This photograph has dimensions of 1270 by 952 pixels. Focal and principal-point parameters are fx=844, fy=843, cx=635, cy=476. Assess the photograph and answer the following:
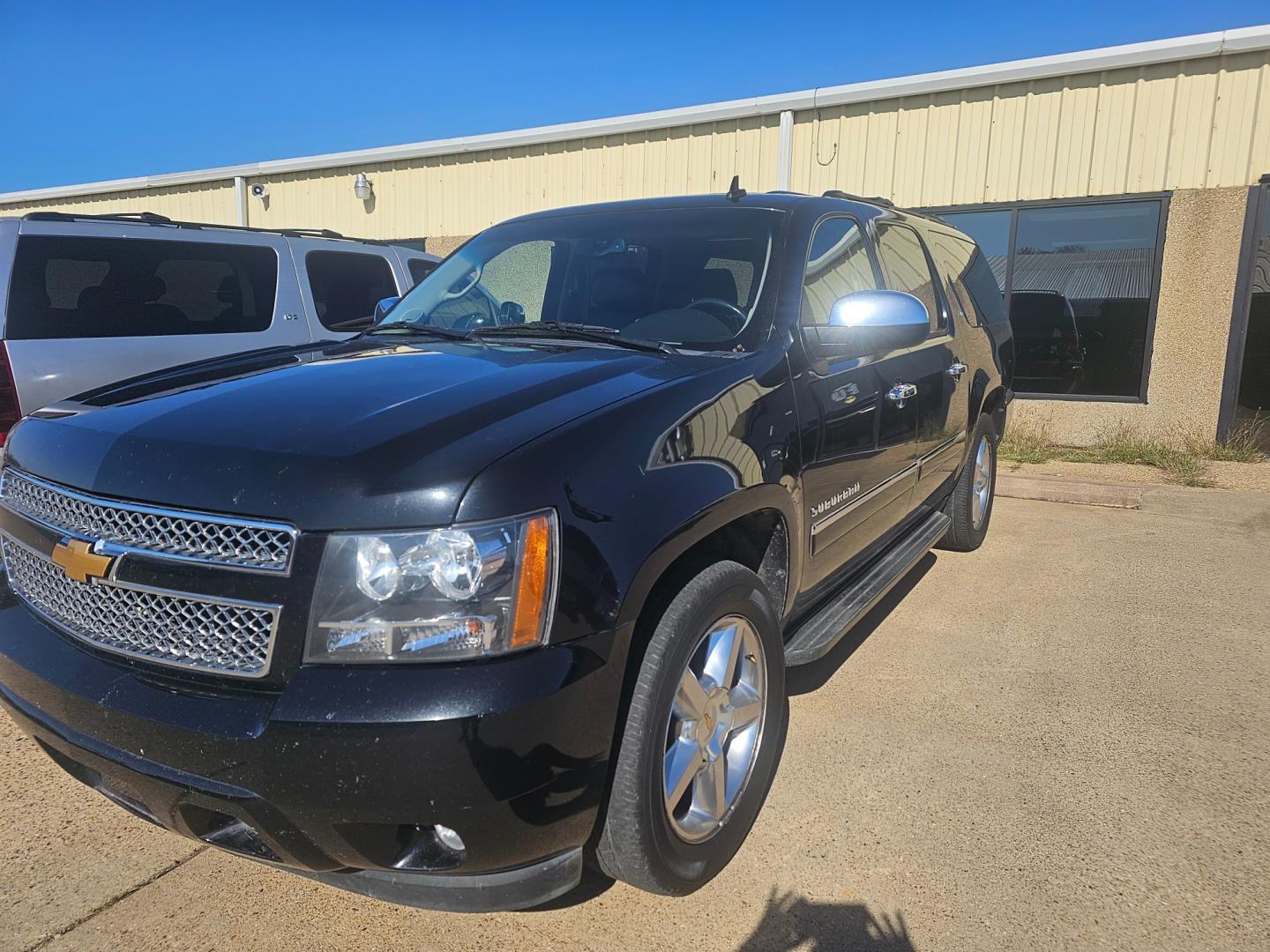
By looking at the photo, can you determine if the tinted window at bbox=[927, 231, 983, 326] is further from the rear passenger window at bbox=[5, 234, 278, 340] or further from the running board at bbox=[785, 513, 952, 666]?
the rear passenger window at bbox=[5, 234, 278, 340]

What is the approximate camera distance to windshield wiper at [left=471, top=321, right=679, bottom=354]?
105 inches

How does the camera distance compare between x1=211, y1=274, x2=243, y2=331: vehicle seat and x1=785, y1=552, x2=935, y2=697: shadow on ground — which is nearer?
x1=785, y1=552, x2=935, y2=697: shadow on ground

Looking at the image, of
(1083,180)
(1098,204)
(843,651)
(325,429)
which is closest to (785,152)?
(1083,180)

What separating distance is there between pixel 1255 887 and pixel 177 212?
16.6 meters

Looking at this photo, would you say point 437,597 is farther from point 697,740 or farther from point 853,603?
point 853,603

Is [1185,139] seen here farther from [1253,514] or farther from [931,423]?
[931,423]

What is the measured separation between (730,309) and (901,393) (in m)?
0.96

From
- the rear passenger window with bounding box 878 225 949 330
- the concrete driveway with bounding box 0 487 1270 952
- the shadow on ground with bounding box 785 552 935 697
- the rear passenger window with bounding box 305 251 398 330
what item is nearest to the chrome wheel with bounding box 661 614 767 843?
the concrete driveway with bounding box 0 487 1270 952

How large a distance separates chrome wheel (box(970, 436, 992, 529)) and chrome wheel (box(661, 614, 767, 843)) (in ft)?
10.7

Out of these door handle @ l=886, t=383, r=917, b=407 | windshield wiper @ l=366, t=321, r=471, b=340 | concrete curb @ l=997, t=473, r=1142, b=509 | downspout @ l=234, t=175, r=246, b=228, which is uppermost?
downspout @ l=234, t=175, r=246, b=228

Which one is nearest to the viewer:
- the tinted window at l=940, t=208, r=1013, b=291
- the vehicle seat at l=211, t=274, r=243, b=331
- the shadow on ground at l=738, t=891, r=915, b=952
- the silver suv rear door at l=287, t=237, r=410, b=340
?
Result: the shadow on ground at l=738, t=891, r=915, b=952

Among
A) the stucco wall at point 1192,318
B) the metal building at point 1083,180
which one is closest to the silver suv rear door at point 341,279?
the metal building at point 1083,180

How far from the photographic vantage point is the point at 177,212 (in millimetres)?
14594

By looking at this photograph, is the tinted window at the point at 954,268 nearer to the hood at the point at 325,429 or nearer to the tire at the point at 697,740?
the hood at the point at 325,429
